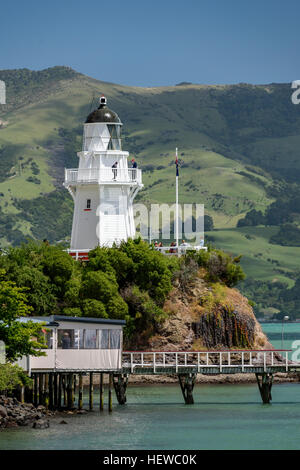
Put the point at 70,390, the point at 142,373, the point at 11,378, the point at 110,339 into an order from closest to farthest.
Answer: the point at 11,378 → the point at 70,390 → the point at 110,339 → the point at 142,373

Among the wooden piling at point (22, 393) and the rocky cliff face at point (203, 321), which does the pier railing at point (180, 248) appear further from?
the wooden piling at point (22, 393)

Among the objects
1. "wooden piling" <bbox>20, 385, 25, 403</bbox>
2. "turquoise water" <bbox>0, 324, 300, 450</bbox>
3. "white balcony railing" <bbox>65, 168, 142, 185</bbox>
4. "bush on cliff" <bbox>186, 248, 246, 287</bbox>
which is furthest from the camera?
"bush on cliff" <bbox>186, 248, 246, 287</bbox>

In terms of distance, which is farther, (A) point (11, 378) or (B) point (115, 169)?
(B) point (115, 169)

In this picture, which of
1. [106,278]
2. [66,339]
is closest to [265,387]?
[66,339]

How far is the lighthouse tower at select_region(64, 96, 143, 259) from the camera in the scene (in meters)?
85.1

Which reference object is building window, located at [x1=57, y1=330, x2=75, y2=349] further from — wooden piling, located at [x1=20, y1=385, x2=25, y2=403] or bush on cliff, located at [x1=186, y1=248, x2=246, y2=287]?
bush on cliff, located at [x1=186, y1=248, x2=246, y2=287]

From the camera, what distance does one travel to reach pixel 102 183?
84438mm

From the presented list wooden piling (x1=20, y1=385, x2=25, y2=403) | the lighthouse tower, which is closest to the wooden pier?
wooden piling (x1=20, y1=385, x2=25, y2=403)

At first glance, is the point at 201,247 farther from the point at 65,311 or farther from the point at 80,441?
the point at 80,441

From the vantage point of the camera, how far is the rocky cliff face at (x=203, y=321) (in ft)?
267

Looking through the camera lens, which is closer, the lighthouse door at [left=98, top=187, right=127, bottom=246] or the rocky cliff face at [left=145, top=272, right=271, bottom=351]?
the rocky cliff face at [left=145, top=272, right=271, bottom=351]

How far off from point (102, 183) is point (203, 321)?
13.0 meters

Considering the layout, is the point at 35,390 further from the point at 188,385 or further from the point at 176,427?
the point at 188,385
